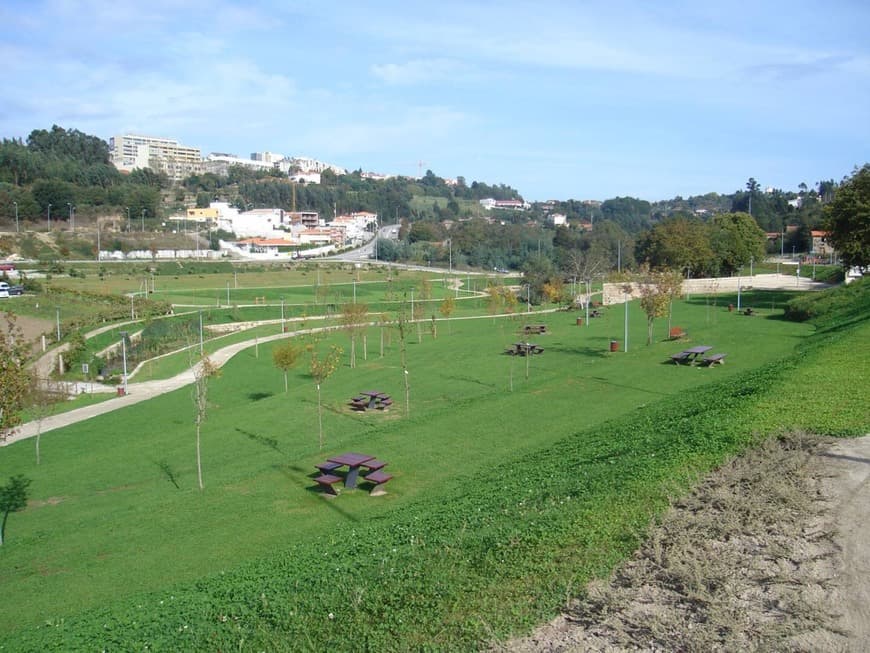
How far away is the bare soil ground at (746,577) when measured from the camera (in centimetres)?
688

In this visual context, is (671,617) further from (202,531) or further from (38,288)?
(38,288)

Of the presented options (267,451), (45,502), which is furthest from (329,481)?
(45,502)

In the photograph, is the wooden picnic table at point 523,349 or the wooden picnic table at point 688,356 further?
the wooden picnic table at point 523,349

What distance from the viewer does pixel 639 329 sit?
4209 centimetres

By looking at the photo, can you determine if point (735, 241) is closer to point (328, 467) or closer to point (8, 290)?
point (8, 290)

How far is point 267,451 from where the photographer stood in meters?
19.3

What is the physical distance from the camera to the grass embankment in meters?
8.13

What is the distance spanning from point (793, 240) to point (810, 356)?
106 m

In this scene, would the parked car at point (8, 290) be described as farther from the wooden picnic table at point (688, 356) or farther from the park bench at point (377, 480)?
the park bench at point (377, 480)

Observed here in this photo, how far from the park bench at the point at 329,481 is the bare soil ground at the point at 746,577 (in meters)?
7.63

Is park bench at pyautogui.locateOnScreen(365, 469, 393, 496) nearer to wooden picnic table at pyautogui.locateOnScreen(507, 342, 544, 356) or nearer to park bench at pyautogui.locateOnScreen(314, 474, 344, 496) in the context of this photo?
park bench at pyautogui.locateOnScreen(314, 474, 344, 496)

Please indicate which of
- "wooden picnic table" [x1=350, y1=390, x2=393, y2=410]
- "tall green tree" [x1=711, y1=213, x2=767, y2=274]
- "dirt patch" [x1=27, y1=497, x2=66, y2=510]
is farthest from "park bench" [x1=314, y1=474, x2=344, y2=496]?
"tall green tree" [x1=711, y1=213, x2=767, y2=274]

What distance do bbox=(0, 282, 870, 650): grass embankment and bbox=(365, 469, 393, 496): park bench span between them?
367mm

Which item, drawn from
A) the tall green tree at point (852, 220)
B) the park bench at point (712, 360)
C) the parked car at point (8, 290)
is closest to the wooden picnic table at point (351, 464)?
the park bench at point (712, 360)
